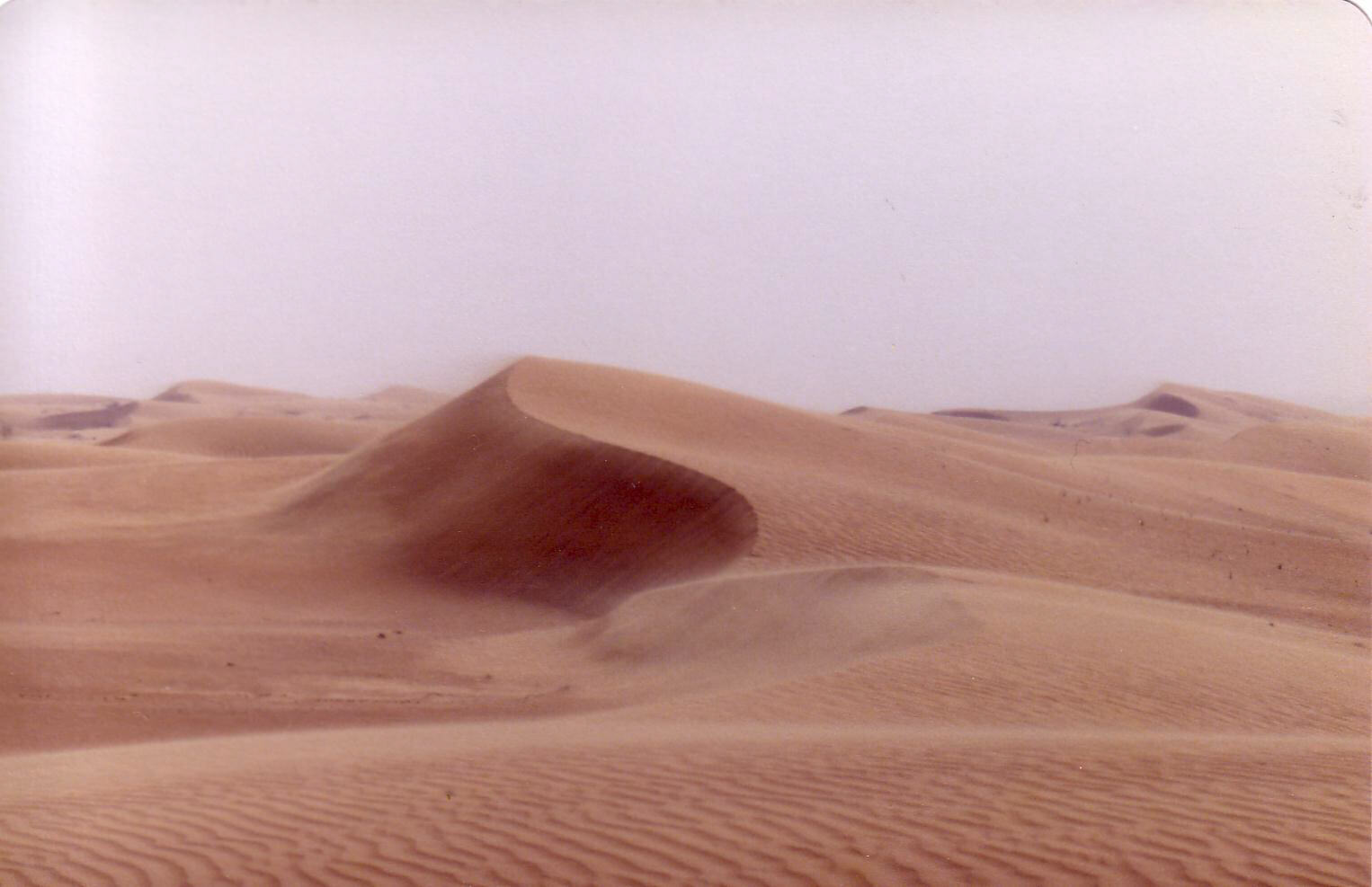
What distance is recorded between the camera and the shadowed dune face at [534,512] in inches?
719

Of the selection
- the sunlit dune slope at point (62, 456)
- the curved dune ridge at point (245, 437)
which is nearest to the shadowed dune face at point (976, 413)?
the curved dune ridge at point (245, 437)

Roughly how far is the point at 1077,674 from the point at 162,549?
1548cm

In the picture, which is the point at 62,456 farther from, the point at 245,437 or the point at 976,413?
the point at 976,413

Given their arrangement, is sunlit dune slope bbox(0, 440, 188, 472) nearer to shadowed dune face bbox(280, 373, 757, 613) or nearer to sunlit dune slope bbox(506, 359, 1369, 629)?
shadowed dune face bbox(280, 373, 757, 613)

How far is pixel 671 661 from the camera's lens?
515 inches

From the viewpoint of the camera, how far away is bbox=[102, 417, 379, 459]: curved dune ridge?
48.6 m

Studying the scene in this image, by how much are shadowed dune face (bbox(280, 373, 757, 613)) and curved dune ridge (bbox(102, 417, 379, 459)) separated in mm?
25156

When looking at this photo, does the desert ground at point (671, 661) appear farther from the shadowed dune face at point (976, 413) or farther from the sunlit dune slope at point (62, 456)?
the shadowed dune face at point (976, 413)

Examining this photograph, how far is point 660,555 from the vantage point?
18359 millimetres

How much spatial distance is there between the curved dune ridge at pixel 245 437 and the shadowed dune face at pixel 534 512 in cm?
2516

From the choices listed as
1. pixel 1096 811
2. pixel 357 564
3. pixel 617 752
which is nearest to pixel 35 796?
pixel 617 752

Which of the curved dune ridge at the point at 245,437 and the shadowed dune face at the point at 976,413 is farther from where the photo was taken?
the shadowed dune face at the point at 976,413

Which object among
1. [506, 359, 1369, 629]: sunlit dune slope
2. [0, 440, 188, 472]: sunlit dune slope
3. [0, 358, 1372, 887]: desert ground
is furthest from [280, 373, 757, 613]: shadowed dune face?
[0, 440, 188, 472]: sunlit dune slope

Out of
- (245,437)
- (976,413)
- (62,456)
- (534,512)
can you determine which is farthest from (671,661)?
(976,413)
